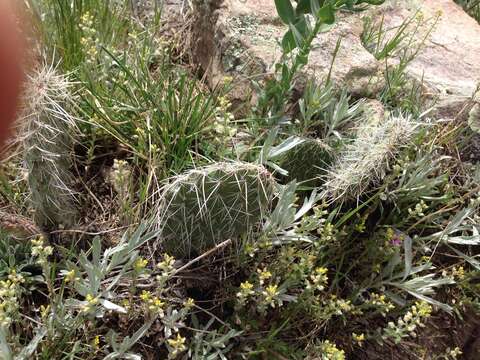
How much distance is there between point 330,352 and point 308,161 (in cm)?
75

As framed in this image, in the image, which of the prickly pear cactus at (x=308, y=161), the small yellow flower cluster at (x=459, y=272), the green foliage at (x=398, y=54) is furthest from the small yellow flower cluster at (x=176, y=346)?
the green foliage at (x=398, y=54)

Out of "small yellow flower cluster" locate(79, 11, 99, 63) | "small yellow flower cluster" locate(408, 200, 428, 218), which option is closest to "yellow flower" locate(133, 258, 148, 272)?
"small yellow flower cluster" locate(79, 11, 99, 63)

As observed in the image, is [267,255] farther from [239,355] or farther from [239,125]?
[239,125]

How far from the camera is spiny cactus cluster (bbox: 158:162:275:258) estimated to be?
1.85 meters

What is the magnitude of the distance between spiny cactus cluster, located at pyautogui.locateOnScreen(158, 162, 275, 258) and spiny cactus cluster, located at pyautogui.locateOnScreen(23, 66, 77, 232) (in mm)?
401

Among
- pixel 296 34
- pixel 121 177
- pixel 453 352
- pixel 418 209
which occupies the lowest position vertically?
pixel 453 352

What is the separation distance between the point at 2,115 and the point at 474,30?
3554mm

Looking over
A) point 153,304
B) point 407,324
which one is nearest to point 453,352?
point 407,324

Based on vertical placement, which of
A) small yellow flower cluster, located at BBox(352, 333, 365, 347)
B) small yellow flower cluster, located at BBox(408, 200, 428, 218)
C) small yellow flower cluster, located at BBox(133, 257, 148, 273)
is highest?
small yellow flower cluster, located at BBox(133, 257, 148, 273)

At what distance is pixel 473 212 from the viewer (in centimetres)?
252

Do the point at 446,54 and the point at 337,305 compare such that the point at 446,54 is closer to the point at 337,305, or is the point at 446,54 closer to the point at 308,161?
the point at 308,161

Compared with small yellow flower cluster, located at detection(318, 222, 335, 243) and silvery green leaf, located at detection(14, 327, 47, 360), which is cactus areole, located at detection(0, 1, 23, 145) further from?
small yellow flower cluster, located at detection(318, 222, 335, 243)

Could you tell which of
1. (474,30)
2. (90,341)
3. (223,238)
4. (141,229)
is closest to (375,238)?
(223,238)

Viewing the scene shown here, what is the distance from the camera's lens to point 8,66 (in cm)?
59
